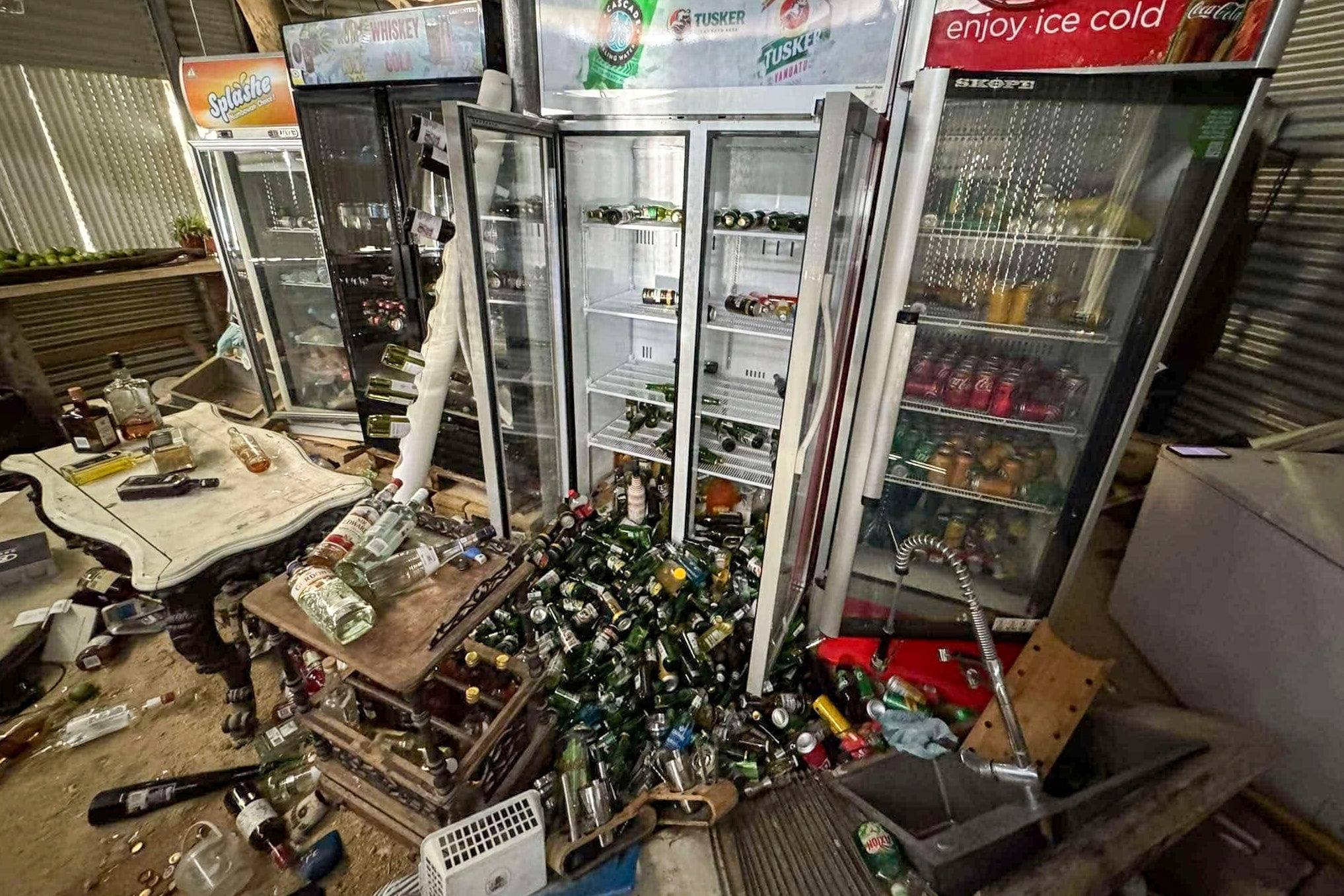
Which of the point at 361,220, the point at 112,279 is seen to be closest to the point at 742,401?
the point at 361,220

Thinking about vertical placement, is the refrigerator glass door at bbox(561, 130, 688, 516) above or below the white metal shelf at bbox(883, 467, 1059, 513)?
above

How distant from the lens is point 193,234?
13.9 ft

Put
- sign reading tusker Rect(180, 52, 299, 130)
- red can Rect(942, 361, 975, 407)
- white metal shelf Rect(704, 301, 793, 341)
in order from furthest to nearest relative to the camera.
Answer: sign reading tusker Rect(180, 52, 299, 130)
white metal shelf Rect(704, 301, 793, 341)
red can Rect(942, 361, 975, 407)

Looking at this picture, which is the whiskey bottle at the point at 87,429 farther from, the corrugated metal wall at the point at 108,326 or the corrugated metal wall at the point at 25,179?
the corrugated metal wall at the point at 25,179

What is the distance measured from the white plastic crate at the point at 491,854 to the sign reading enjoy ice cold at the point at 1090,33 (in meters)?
2.39

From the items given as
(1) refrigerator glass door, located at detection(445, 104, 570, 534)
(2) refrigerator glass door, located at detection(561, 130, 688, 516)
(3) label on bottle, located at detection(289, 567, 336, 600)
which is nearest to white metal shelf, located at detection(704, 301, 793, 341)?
(2) refrigerator glass door, located at detection(561, 130, 688, 516)

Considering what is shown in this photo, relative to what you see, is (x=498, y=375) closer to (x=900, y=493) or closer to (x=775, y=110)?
(x=775, y=110)

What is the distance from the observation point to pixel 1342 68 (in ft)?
8.18

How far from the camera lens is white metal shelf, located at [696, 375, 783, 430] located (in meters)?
2.53

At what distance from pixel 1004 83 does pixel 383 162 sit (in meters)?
2.64

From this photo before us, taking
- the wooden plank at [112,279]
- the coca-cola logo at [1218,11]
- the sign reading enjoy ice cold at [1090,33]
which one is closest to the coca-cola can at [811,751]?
the sign reading enjoy ice cold at [1090,33]

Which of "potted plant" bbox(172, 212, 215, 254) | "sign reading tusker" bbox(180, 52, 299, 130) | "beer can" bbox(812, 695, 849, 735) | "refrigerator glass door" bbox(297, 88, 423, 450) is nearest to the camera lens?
"beer can" bbox(812, 695, 849, 735)

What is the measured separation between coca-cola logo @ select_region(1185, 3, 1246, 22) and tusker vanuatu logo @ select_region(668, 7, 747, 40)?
1.27 meters

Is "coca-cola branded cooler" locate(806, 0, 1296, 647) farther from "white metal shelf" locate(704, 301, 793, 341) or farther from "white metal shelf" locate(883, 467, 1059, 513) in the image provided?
"white metal shelf" locate(704, 301, 793, 341)
